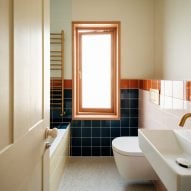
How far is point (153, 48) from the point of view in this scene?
3.47 metres

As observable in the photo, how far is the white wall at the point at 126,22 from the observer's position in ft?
11.3

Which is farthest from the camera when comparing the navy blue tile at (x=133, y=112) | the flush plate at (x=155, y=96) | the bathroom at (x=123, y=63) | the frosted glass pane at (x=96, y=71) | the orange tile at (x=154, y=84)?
the frosted glass pane at (x=96, y=71)

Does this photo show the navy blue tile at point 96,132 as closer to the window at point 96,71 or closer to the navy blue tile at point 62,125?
the window at point 96,71

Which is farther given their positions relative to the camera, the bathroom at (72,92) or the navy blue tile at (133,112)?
the navy blue tile at (133,112)

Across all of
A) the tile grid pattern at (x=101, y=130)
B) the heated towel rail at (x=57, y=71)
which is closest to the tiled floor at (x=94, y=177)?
the tile grid pattern at (x=101, y=130)

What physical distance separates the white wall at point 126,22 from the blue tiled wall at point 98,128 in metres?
0.35

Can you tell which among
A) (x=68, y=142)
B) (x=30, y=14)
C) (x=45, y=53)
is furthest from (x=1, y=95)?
(x=68, y=142)

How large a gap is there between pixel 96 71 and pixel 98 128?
34.0 inches

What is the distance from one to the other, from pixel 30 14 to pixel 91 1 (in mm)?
2663

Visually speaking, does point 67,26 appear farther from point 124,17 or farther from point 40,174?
point 40,174

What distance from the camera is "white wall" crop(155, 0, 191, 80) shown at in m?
2.25

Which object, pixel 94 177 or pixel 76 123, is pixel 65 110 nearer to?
pixel 76 123

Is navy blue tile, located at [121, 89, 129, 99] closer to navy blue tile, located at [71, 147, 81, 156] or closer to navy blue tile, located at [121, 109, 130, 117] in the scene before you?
navy blue tile, located at [121, 109, 130, 117]

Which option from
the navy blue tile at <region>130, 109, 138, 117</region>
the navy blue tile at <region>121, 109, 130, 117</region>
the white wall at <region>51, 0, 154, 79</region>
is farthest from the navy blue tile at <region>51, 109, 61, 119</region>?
the navy blue tile at <region>130, 109, 138, 117</region>
